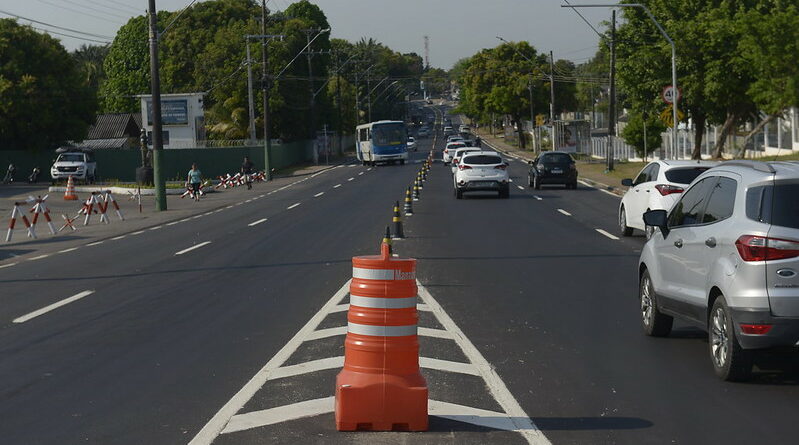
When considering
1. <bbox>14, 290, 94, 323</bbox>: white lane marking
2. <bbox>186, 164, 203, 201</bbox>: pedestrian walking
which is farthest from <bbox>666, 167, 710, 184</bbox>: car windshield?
<bbox>186, 164, 203, 201</bbox>: pedestrian walking

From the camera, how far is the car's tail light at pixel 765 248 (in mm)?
8086

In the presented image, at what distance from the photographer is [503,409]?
25.9 feet

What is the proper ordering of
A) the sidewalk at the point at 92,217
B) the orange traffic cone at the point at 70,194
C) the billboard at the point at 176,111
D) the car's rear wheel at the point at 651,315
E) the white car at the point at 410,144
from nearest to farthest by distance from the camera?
the car's rear wheel at the point at 651,315, the sidewalk at the point at 92,217, the orange traffic cone at the point at 70,194, the billboard at the point at 176,111, the white car at the point at 410,144

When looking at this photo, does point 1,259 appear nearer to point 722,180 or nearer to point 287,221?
point 287,221

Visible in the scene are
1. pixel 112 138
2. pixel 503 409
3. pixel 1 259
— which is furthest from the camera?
pixel 112 138

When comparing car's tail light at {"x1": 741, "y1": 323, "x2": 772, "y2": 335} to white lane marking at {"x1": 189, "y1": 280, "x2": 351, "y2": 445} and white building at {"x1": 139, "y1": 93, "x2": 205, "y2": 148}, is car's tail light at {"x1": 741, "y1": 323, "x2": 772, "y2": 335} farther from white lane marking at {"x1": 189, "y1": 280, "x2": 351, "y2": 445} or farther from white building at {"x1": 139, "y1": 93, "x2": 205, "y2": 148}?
white building at {"x1": 139, "y1": 93, "x2": 205, "y2": 148}

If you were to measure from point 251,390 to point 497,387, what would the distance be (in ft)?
6.35

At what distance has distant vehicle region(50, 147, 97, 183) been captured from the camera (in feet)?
196

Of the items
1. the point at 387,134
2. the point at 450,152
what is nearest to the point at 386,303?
the point at 450,152

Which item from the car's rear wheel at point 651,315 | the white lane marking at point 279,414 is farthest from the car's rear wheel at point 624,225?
the white lane marking at point 279,414

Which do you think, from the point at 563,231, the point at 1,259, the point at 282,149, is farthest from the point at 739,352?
the point at 282,149

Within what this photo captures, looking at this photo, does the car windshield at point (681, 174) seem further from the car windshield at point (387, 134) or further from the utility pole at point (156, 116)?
the car windshield at point (387, 134)

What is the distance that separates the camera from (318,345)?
34.6 ft

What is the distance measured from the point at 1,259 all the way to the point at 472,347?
14350 mm
